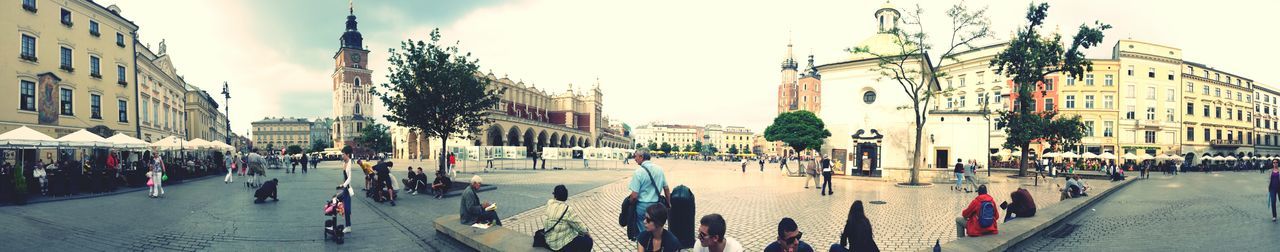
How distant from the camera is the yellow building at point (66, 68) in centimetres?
2100

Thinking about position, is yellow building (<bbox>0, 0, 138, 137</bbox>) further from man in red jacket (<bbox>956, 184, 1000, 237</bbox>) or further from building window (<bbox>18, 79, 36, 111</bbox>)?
man in red jacket (<bbox>956, 184, 1000, 237</bbox>)

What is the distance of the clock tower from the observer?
85562 millimetres

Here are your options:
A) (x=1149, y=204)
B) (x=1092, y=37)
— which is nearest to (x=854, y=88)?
(x=1092, y=37)

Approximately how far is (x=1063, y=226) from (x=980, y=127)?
21.2 metres

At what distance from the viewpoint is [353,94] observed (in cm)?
8850

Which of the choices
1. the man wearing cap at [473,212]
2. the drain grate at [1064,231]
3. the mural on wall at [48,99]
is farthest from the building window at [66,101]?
the drain grate at [1064,231]

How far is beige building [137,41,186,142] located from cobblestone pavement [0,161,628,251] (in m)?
24.1

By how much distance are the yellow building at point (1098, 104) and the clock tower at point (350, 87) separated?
94927 mm

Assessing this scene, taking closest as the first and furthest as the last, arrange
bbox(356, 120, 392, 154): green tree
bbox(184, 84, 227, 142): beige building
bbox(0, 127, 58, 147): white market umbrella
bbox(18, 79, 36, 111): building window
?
bbox(0, 127, 58, 147): white market umbrella → bbox(18, 79, 36, 111): building window → bbox(184, 84, 227, 142): beige building → bbox(356, 120, 392, 154): green tree

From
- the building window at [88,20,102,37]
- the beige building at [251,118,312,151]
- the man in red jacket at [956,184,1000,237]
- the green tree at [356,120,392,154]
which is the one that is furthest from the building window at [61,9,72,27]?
the beige building at [251,118,312,151]

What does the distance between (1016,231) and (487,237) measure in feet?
25.7

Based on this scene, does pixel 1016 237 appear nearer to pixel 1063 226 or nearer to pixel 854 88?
pixel 1063 226

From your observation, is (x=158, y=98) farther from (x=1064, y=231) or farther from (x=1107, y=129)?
(x=1107, y=129)

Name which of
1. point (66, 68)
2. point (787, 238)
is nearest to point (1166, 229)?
point (787, 238)
